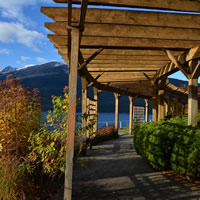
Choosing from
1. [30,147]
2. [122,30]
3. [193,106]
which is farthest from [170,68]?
[30,147]

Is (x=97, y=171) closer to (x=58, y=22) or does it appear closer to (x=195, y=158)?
(x=195, y=158)

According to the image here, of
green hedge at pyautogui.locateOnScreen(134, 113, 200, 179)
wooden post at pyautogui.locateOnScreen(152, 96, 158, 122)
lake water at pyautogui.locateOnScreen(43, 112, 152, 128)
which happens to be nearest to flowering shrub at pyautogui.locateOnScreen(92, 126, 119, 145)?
lake water at pyautogui.locateOnScreen(43, 112, 152, 128)

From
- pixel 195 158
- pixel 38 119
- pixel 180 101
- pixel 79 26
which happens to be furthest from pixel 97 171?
pixel 180 101

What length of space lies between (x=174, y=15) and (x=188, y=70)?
2011 millimetres

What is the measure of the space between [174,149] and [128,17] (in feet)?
10.3

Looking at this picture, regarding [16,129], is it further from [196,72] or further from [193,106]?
[196,72]

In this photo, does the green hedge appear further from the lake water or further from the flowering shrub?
the flowering shrub

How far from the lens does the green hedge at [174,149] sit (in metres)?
4.29

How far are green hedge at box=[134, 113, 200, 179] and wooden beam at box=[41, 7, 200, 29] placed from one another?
8.12ft

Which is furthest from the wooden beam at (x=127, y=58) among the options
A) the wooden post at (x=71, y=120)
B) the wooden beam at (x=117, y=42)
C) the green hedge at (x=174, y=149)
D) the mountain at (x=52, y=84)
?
the mountain at (x=52, y=84)

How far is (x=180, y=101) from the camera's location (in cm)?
1482

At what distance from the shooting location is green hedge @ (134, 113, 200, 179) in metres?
4.29

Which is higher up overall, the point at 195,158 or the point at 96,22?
the point at 96,22

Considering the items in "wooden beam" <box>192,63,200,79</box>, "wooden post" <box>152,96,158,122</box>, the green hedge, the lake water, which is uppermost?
"wooden beam" <box>192,63,200,79</box>
